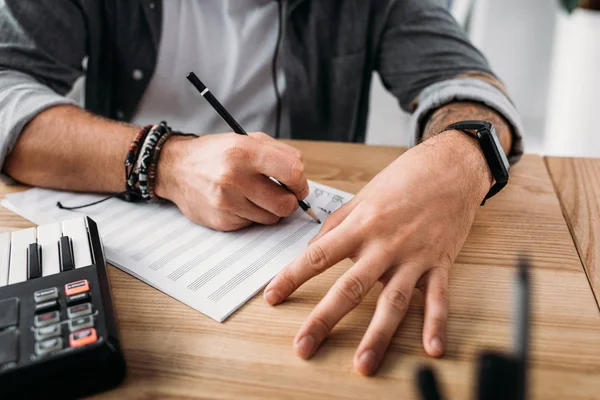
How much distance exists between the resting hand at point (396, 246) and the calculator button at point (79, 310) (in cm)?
16

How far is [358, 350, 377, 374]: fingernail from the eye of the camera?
413mm

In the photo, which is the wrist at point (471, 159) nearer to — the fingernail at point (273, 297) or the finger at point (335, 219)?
the finger at point (335, 219)

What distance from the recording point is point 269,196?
1.96ft

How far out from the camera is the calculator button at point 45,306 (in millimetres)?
422

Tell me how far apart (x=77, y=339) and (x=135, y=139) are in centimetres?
A: 37

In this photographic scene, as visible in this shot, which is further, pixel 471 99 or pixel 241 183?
pixel 471 99

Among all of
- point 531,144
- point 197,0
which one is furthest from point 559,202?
point 531,144

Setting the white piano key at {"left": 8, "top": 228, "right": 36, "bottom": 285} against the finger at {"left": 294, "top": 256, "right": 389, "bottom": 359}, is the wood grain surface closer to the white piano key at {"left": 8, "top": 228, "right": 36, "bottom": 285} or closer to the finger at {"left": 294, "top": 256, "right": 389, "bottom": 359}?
the finger at {"left": 294, "top": 256, "right": 389, "bottom": 359}

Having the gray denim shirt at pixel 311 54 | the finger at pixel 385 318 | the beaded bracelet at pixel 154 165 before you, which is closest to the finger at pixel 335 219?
the finger at pixel 385 318

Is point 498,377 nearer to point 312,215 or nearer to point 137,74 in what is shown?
point 312,215

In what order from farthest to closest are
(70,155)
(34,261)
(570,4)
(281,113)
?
(570,4), (281,113), (70,155), (34,261)

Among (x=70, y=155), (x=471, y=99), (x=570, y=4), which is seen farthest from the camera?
(x=570, y=4)

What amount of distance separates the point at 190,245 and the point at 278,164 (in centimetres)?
14

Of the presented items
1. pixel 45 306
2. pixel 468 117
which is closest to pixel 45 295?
pixel 45 306
